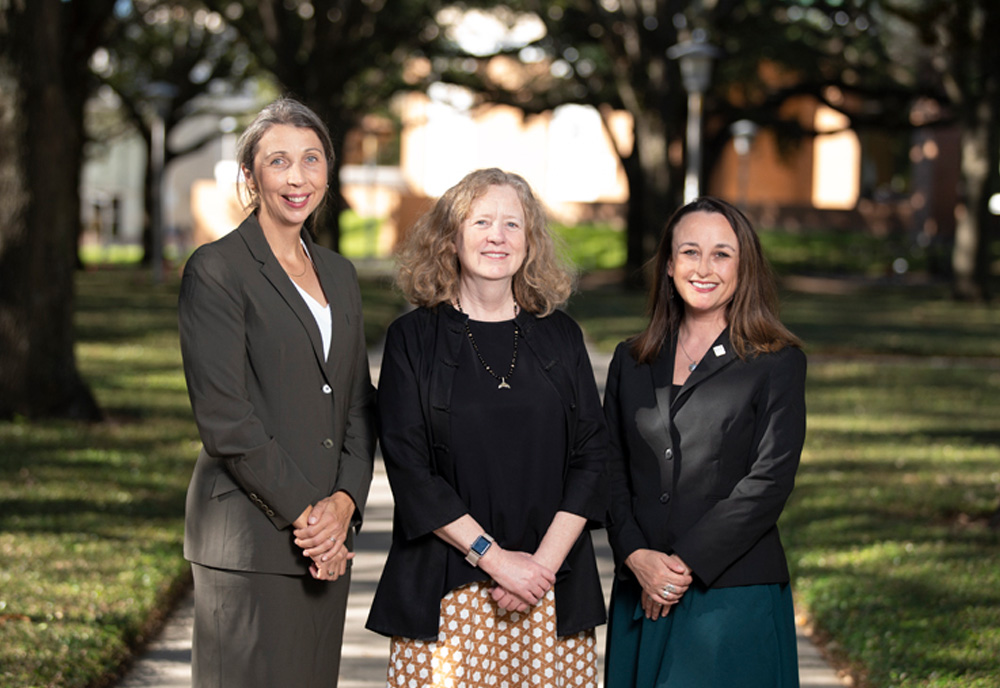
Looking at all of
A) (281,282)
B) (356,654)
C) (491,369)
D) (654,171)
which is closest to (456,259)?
(491,369)

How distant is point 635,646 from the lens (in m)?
3.45

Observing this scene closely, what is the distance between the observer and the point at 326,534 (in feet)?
10.5

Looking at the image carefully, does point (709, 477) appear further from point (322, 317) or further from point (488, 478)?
point (322, 317)

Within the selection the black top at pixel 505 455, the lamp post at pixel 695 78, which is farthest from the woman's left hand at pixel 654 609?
the lamp post at pixel 695 78

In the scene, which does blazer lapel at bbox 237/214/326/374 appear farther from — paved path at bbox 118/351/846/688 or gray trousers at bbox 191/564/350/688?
paved path at bbox 118/351/846/688

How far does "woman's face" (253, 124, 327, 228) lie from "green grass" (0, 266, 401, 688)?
222cm

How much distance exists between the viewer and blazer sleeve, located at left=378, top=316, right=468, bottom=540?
320 centimetres

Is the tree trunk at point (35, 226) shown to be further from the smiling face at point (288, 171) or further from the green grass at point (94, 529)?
the smiling face at point (288, 171)

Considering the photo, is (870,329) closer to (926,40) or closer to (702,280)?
(926,40)

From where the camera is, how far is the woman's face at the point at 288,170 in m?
3.24

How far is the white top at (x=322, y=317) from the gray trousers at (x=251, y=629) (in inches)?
25.1

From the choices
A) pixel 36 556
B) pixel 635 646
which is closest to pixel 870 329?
pixel 36 556

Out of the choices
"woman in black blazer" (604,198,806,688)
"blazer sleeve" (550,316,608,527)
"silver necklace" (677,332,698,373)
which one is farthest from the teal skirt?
"silver necklace" (677,332,698,373)

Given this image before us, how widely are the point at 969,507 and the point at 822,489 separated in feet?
3.05
